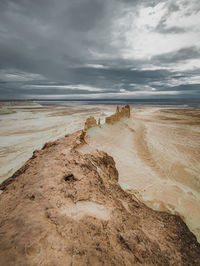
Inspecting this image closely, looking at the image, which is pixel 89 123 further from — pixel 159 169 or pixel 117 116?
pixel 159 169

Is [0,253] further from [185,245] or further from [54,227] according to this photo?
[185,245]

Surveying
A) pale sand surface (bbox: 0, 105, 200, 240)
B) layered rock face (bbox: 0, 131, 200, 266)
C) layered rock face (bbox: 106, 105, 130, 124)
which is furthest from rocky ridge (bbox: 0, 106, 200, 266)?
layered rock face (bbox: 106, 105, 130, 124)

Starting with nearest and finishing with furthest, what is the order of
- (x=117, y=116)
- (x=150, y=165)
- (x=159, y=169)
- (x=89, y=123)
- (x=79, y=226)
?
1. (x=79, y=226)
2. (x=159, y=169)
3. (x=150, y=165)
4. (x=89, y=123)
5. (x=117, y=116)

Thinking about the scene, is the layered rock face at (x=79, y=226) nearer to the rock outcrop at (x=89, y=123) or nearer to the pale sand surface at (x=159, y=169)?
the pale sand surface at (x=159, y=169)

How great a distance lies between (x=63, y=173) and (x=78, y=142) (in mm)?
1786

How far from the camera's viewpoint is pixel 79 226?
6.89 ft

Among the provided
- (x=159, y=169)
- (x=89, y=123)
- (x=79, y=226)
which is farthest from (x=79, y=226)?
(x=89, y=123)

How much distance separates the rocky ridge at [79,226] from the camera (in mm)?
1734

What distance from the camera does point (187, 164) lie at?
834 cm

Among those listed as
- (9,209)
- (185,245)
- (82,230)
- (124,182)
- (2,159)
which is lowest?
(2,159)

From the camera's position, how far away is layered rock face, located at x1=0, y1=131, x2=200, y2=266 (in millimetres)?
1733

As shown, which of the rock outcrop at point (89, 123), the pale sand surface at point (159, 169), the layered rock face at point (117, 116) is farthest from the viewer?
the layered rock face at point (117, 116)

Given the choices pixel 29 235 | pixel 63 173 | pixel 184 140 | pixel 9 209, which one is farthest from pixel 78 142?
pixel 184 140

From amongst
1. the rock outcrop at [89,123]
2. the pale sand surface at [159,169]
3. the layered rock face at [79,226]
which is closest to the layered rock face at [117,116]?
the pale sand surface at [159,169]
